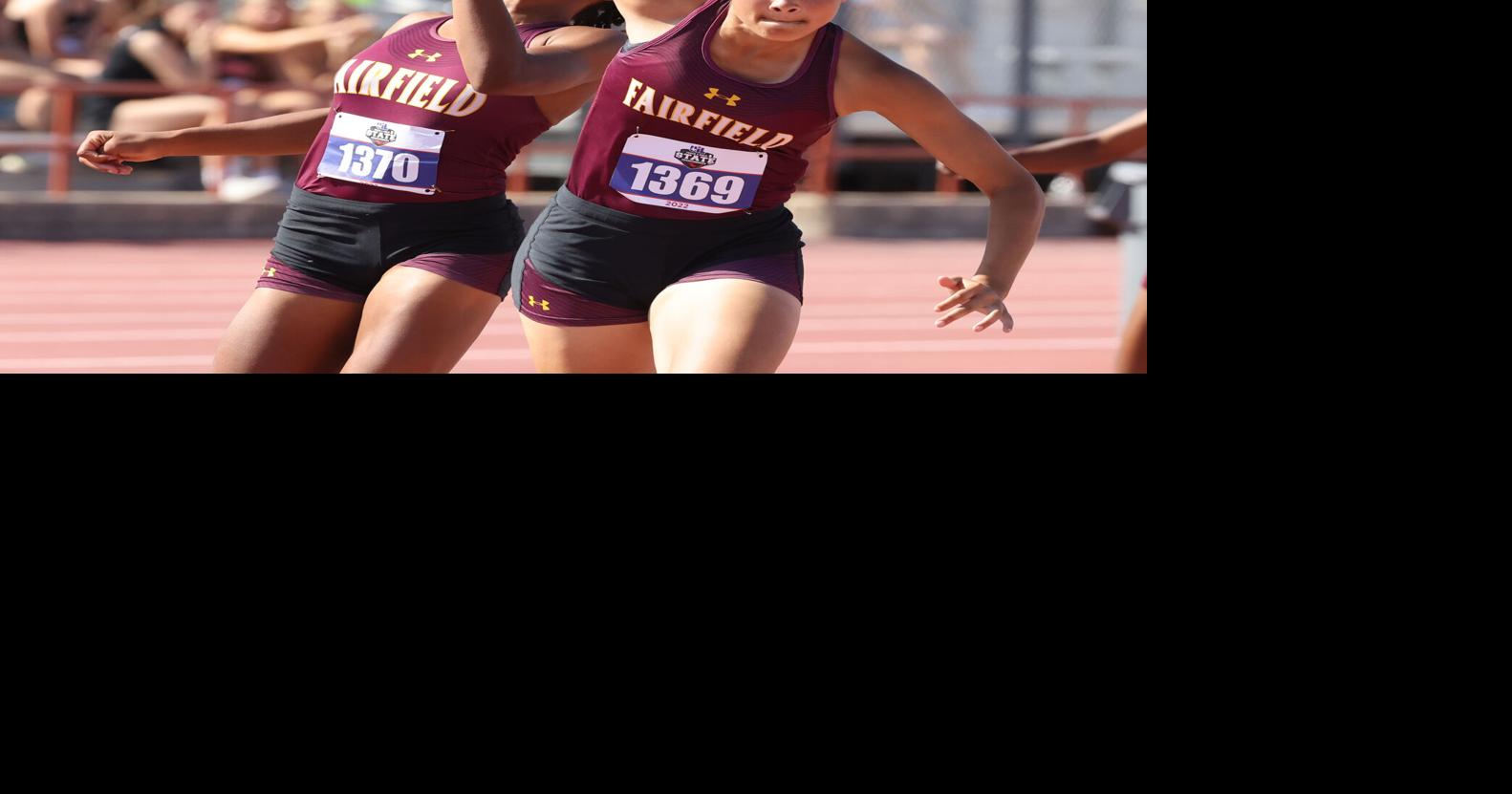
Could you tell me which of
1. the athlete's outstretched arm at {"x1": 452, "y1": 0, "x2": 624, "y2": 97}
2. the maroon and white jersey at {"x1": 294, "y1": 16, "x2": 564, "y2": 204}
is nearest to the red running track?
the maroon and white jersey at {"x1": 294, "y1": 16, "x2": 564, "y2": 204}

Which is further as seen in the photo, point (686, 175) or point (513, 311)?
point (513, 311)

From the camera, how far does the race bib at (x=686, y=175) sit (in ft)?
10.6

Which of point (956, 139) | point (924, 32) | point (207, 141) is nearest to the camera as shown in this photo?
point (956, 139)

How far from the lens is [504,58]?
3098 mm

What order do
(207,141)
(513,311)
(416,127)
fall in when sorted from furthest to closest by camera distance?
(513,311) < (207,141) < (416,127)

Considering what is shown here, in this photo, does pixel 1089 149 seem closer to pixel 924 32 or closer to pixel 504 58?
pixel 504 58

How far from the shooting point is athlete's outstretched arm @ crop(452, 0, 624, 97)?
3082 mm

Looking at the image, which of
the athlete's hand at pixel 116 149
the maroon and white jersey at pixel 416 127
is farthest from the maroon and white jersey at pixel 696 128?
the athlete's hand at pixel 116 149

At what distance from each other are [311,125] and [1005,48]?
1027cm

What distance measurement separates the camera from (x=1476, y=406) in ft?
9.28

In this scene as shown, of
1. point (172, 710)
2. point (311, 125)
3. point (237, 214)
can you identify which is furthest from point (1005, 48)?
point (172, 710)

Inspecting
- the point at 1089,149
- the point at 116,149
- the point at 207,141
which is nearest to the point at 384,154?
the point at 207,141

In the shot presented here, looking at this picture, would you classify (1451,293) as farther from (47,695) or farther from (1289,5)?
(47,695)

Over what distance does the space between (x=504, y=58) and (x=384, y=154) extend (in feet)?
1.50
